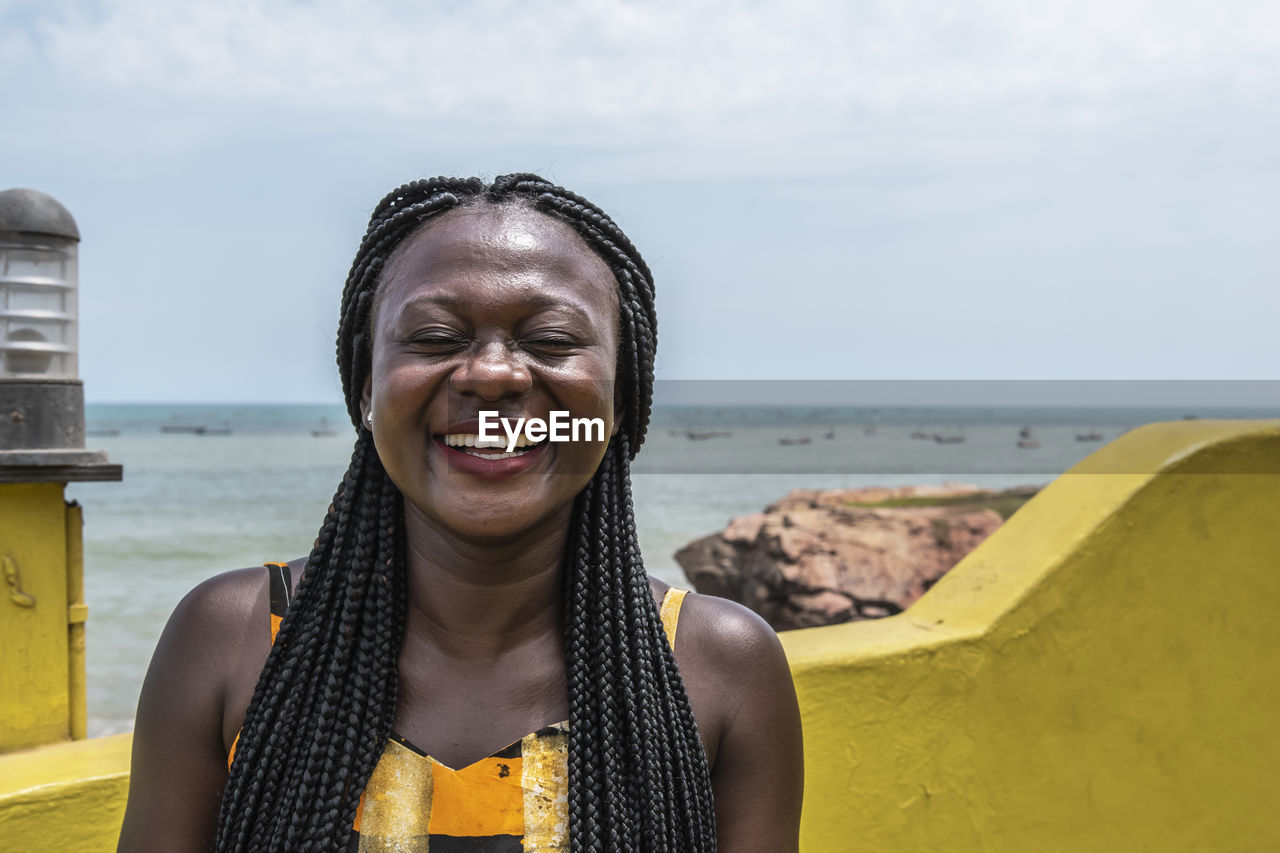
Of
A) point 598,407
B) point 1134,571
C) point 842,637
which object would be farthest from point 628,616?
point 1134,571

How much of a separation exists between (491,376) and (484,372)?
0.01 m

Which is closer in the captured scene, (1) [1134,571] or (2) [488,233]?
(2) [488,233]

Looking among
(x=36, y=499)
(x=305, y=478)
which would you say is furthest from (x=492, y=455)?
(x=305, y=478)

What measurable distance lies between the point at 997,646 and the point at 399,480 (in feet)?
5.72

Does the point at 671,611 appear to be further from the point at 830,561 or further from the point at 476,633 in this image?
the point at 830,561

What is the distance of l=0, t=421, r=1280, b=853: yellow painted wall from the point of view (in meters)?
2.58

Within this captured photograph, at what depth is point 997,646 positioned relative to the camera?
2656mm

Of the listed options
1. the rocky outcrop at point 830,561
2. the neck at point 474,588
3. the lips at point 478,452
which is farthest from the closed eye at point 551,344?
the rocky outcrop at point 830,561

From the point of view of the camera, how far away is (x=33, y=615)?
2.66m

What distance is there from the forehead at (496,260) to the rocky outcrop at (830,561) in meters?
10.3

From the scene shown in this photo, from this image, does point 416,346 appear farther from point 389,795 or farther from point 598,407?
point 389,795

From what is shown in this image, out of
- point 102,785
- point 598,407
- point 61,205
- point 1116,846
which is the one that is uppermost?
point 61,205

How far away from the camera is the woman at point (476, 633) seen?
5.00 ft

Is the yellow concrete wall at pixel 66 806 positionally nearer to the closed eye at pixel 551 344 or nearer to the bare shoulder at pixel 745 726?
the bare shoulder at pixel 745 726
